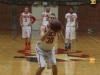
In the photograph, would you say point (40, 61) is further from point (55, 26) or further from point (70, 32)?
point (70, 32)

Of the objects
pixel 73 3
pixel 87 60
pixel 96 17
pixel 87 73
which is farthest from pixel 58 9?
pixel 87 73

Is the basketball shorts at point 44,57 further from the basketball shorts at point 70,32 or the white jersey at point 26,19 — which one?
the white jersey at point 26,19

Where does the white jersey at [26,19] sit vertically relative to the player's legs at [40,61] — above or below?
above

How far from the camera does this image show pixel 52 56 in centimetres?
589

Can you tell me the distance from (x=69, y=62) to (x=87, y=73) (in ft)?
5.76

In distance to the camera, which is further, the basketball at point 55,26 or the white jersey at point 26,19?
the white jersey at point 26,19

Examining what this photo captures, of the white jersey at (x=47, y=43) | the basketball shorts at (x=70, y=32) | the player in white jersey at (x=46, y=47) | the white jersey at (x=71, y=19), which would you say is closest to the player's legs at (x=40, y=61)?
the player in white jersey at (x=46, y=47)

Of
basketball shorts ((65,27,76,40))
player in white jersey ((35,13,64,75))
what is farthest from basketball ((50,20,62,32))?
basketball shorts ((65,27,76,40))

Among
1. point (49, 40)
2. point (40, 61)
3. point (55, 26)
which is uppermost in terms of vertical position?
point (55, 26)

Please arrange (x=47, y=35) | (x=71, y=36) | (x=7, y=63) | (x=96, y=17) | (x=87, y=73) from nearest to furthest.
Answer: (x=47, y=35) → (x=87, y=73) → (x=7, y=63) → (x=71, y=36) → (x=96, y=17)

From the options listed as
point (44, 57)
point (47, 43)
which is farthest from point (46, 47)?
point (44, 57)

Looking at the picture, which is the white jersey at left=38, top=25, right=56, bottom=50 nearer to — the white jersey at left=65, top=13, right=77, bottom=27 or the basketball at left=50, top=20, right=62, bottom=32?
the basketball at left=50, top=20, right=62, bottom=32

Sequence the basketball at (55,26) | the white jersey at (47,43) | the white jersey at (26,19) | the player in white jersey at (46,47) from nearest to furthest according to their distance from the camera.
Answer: the basketball at (55,26), the player in white jersey at (46,47), the white jersey at (47,43), the white jersey at (26,19)

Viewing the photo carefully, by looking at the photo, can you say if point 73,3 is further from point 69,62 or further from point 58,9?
point 69,62
